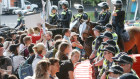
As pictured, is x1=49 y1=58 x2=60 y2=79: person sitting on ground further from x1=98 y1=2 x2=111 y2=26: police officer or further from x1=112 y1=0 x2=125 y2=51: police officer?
x1=98 y1=2 x2=111 y2=26: police officer

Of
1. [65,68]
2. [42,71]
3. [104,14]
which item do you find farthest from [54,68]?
[104,14]

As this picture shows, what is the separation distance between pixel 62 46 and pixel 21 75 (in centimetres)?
110

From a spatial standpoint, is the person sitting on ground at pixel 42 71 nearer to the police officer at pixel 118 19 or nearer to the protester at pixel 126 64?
the protester at pixel 126 64

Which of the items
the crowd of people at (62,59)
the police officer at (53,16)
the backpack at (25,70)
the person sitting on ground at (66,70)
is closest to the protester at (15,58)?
the crowd of people at (62,59)

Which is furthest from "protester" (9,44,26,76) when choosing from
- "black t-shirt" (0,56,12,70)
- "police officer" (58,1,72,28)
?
"police officer" (58,1,72,28)

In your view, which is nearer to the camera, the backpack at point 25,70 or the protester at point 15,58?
the backpack at point 25,70

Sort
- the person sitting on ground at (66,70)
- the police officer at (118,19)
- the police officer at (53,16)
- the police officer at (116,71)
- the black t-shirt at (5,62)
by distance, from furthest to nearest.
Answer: the police officer at (53,16) < the police officer at (118,19) < the black t-shirt at (5,62) < the person sitting on ground at (66,70) < the police officer at (116,71)

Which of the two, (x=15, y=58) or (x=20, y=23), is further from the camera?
(x=20, y=23)

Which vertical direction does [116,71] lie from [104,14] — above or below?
below

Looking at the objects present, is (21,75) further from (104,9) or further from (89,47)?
(104,9)

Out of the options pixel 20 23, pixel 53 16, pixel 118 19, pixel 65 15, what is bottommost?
pixel 20 23

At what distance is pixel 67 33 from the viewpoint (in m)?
9.29

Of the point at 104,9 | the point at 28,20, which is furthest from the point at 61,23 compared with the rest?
the point at 104,9

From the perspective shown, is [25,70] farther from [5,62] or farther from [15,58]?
[15,58]
